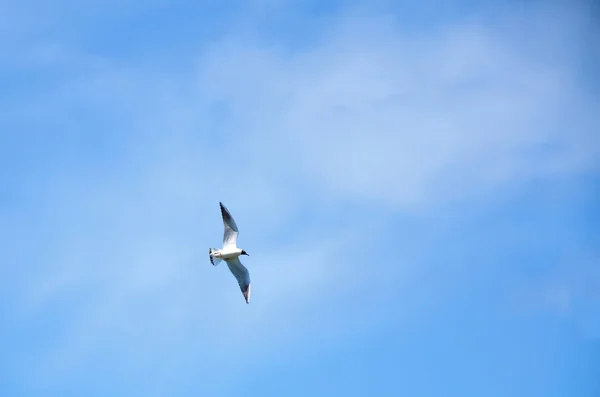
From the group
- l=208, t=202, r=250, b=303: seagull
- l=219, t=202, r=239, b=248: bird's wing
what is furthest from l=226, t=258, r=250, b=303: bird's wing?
l=219, t=202, r=239, b=248: bird's wing

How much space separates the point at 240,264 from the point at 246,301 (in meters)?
2.24

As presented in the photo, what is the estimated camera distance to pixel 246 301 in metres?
57.1

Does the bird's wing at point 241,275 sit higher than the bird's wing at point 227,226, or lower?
lower

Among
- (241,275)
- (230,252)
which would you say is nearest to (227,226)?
(230,252)

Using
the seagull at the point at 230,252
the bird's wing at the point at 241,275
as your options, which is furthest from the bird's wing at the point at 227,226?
the bird's wing at the point at 241,275

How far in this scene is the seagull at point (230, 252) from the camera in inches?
2189

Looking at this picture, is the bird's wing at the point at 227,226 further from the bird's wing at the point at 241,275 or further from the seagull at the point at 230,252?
the bird's wing at the point at 241,275

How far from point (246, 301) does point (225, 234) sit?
14.1 ft

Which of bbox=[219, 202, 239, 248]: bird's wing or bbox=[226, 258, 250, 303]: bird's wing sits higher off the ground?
bbox=[219, 202, 239, 248]: bird's wing

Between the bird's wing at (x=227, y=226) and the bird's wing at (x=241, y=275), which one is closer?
the bird's wing at (x=227, y=226)

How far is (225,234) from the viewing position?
56.2 m

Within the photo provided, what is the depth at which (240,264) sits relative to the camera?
2248 inches

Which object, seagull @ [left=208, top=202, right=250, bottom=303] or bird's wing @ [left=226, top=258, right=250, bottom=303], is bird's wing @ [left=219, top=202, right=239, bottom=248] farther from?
bird's wing @ [left=226, top=258, right=250, bottom=303]

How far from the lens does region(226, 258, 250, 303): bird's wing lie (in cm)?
5681
